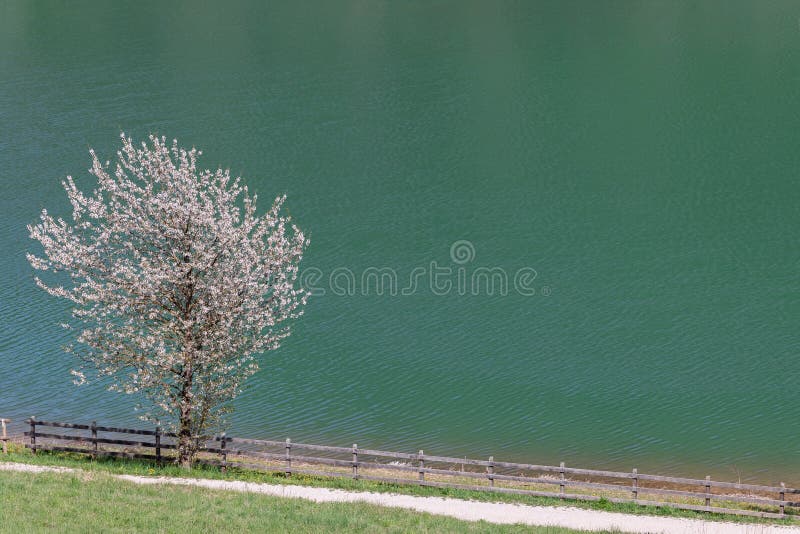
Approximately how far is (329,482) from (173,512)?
6.28 metres

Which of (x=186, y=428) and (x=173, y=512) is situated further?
(x=186, y=428)

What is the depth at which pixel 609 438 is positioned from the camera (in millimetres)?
35938

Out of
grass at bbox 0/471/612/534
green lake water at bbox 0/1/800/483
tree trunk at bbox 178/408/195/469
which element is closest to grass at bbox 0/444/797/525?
tree trunk at bbox 178/408/195/469

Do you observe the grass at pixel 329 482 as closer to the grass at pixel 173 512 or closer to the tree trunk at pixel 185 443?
the tree trunk at pixel 185 443

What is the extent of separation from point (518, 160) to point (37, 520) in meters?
46.9

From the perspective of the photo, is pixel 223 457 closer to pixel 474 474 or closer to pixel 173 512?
pixel 173 512

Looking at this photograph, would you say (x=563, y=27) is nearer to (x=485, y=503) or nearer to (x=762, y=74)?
(x=762, y=74)

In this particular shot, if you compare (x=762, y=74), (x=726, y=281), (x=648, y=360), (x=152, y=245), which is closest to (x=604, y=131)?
(x=762, y=74)

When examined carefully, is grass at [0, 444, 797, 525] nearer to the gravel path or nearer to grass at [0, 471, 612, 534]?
the gravel path

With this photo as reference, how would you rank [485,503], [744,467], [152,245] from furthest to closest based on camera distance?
[744,467] → [152,245] → [485,503]

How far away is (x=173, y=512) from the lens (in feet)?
80.9

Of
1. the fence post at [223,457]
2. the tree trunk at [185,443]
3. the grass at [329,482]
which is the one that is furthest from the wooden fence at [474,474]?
the tree trunk at [185,443]

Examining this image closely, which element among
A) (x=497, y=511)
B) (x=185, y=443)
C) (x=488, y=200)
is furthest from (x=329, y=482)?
(x=488, y=200)

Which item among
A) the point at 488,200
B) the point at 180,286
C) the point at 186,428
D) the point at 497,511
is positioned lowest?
the point at 497,511
